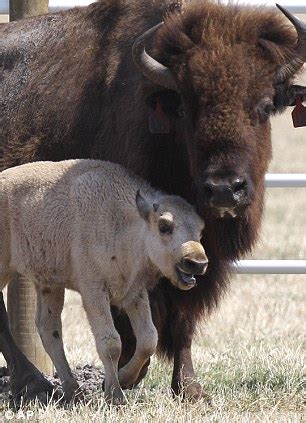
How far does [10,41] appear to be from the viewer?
8.48m

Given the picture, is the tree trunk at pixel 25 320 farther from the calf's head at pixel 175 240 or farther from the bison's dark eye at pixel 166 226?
the bison's dark eye at pixel 166 226

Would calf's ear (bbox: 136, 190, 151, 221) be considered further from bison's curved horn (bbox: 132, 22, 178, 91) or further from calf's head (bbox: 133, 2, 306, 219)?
bison's curved horn (bbox: 132, 22, 178, 91)

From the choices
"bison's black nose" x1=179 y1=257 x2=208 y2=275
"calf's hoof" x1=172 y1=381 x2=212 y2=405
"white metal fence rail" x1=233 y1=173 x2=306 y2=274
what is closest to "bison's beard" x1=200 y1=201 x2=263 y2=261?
"bison's black nose" x1=179 y1=257 x2=208 y2=275

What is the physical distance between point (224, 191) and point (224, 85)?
2.13ft

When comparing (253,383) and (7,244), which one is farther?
(253,383)

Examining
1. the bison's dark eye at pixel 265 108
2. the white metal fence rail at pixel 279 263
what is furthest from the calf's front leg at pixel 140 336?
the white metal fence rail at pixel 279 263

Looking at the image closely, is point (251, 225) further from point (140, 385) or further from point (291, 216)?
point (291, 216)

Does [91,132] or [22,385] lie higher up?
[91,132]

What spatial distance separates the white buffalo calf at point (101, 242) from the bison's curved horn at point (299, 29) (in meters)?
1.18

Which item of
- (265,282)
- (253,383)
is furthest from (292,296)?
(253,383)

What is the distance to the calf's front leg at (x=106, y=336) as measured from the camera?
692 centimetres

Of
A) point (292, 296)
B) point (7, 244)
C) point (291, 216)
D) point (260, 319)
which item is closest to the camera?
point (7, 244)

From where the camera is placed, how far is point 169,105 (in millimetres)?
7488

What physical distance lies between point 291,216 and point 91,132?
31.4 feet
